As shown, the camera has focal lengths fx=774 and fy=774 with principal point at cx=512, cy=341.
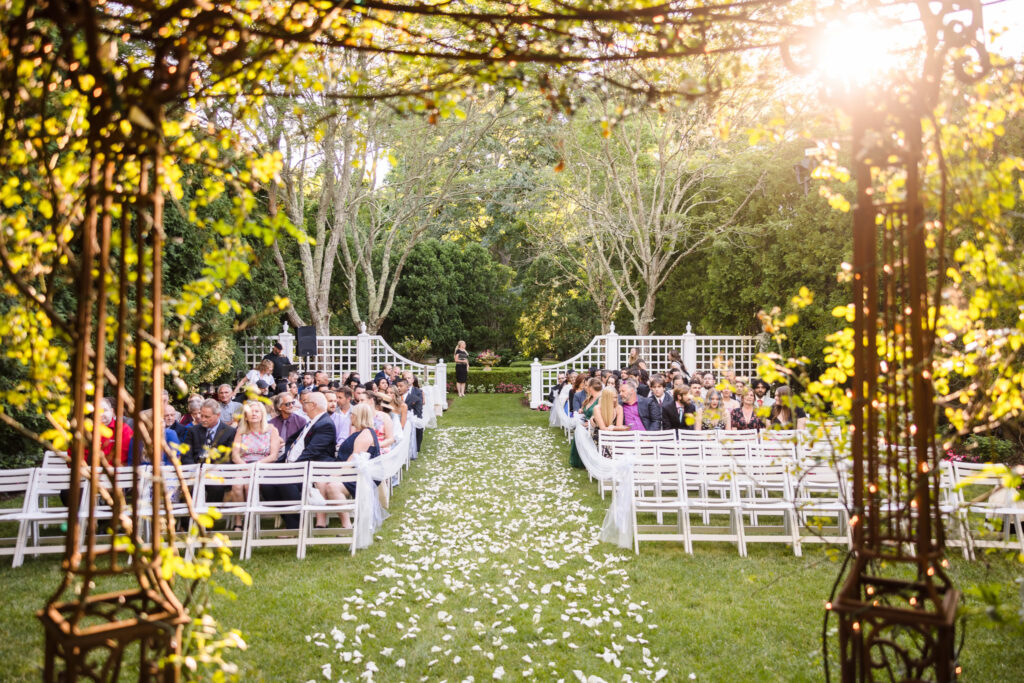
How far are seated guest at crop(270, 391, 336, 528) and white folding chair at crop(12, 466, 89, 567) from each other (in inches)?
65.8

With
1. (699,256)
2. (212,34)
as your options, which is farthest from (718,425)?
(699,256)

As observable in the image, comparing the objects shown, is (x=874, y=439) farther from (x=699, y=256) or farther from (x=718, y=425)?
(x=699, y=256)

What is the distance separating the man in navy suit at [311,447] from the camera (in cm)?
762

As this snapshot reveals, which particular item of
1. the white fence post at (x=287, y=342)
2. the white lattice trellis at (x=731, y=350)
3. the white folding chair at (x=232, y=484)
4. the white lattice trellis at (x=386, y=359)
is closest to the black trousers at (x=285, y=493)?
the white folding chair at (x=232, y=484)

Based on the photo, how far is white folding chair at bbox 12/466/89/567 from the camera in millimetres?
6523

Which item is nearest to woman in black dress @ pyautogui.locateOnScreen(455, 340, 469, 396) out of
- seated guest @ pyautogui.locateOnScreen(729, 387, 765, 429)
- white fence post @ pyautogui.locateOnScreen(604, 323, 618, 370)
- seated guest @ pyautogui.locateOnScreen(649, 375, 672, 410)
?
white fence post @ pyautogui.locateOnScreen(604, 323, 618, 370)

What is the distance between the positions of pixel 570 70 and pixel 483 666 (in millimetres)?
3453

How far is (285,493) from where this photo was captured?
758 cm

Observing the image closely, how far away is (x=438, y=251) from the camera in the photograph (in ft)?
106

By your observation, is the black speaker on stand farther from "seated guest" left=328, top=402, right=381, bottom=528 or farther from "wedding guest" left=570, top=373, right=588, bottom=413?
"seated guest" left=328, top=402, right=381, bottom=528

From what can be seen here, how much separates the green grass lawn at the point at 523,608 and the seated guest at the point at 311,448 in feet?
2.03

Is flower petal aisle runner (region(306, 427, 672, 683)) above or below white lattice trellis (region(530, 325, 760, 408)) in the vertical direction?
below

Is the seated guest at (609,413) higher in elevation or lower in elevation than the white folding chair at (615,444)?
higher

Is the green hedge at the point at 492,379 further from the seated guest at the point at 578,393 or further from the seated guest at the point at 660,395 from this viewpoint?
the seated guest at the point at 660,395
